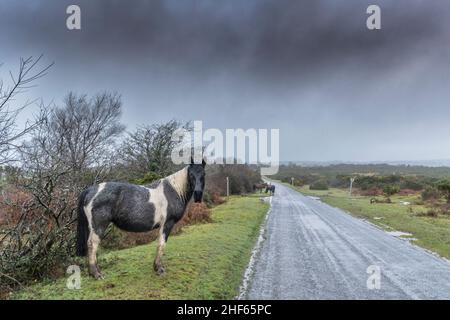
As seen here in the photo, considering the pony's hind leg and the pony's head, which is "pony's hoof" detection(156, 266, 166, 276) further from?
the pony's head

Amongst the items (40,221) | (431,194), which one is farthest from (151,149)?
(431,194)

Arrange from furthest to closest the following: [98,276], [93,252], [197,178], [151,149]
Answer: [151,149]
[197,178]
[98,276]
[93,252]

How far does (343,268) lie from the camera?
9469 mm

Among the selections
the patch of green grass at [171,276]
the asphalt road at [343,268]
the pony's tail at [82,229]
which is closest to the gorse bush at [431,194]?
the asphalt road at [343,268]

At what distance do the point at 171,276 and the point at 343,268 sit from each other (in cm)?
476

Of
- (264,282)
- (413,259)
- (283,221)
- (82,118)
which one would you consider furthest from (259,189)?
(264,282)

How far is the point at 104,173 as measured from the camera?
37.5 feet

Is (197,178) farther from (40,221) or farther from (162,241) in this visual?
(40,221)

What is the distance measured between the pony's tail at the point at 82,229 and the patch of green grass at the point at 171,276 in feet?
2.02

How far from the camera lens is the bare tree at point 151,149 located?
25094 mm

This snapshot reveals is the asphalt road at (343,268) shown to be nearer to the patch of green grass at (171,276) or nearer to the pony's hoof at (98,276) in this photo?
the patch of green grass at (171,276)
